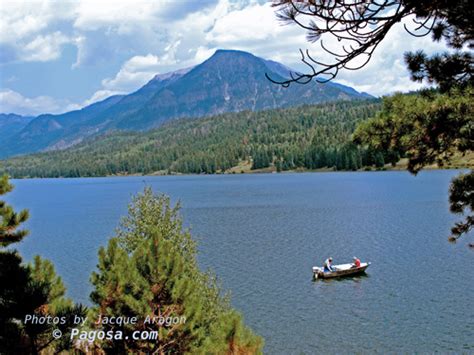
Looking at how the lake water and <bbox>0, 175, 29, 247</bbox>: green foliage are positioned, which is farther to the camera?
the lake water

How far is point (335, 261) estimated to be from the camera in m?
54.1

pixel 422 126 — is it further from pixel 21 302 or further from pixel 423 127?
pixel 21 302

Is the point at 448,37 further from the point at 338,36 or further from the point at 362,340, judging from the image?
the point at 362,340

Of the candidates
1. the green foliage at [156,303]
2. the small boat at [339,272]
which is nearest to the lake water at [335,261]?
the small boat at [339,272]

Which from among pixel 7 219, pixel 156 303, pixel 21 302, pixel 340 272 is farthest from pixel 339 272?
pixel 7 219

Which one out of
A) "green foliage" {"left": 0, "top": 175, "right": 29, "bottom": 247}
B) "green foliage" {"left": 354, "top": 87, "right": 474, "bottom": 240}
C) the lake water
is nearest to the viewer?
"green foliage" {"left": 354, "top": 87, "right": 474, "bottom": 240}

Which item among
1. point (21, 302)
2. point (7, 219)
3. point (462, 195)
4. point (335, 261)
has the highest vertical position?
point (7, 219)

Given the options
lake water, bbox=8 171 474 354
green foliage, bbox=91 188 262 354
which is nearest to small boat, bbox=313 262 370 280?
lake water, bbox=8 171 474 354

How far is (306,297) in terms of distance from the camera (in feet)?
138

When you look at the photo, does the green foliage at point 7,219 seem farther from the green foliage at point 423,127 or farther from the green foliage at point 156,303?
the green foliage at point 423,127

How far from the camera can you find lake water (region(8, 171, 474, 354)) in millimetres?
33281

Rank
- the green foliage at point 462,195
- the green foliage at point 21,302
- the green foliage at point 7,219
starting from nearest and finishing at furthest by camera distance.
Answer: the green foliage at point 21,302 < the green foliage at point 7,219 < the green foliage at point 462,195

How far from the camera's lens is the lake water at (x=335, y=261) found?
33281 mm

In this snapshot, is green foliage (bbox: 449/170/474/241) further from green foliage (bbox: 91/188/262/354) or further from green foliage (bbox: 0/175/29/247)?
green foliage (bbox: 0/175/29/247)
